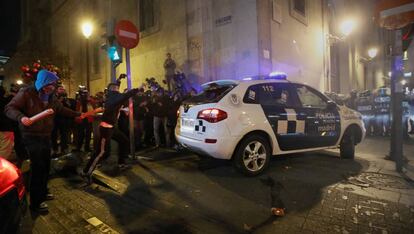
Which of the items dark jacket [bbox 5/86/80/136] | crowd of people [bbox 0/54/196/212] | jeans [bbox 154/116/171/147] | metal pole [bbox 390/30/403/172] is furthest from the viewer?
jeans [bbox 154/116/171/147]

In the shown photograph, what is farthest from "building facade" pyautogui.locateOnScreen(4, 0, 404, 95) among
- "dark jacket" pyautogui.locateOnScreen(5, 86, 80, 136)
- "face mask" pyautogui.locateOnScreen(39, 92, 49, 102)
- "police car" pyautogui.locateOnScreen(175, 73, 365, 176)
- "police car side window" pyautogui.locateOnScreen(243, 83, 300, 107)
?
"dark jacket" pyautogui.locateOnScreen(5, 86, 80, 136)

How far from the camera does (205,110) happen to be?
4.84 meters

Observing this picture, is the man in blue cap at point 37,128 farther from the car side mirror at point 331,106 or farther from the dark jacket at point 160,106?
the car side mirror at point 331,106

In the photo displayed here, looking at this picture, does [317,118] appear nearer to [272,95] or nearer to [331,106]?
[331,106]

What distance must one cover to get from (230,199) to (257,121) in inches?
56.6

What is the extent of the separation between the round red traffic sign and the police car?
6.70 ft

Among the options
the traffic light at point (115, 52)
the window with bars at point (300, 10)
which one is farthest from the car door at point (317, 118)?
the window with bars at point (300, 10)

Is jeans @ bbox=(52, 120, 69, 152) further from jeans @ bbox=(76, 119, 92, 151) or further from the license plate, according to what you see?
the license plate

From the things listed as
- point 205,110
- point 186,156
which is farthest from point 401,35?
point 186,156

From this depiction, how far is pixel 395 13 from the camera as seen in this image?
524 cm

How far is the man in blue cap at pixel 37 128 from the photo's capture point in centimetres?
376

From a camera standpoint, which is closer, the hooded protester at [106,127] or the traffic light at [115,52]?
the hooded protester at [106,127]

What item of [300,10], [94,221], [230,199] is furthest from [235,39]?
[94,221]

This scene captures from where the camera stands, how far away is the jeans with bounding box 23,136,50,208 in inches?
152
